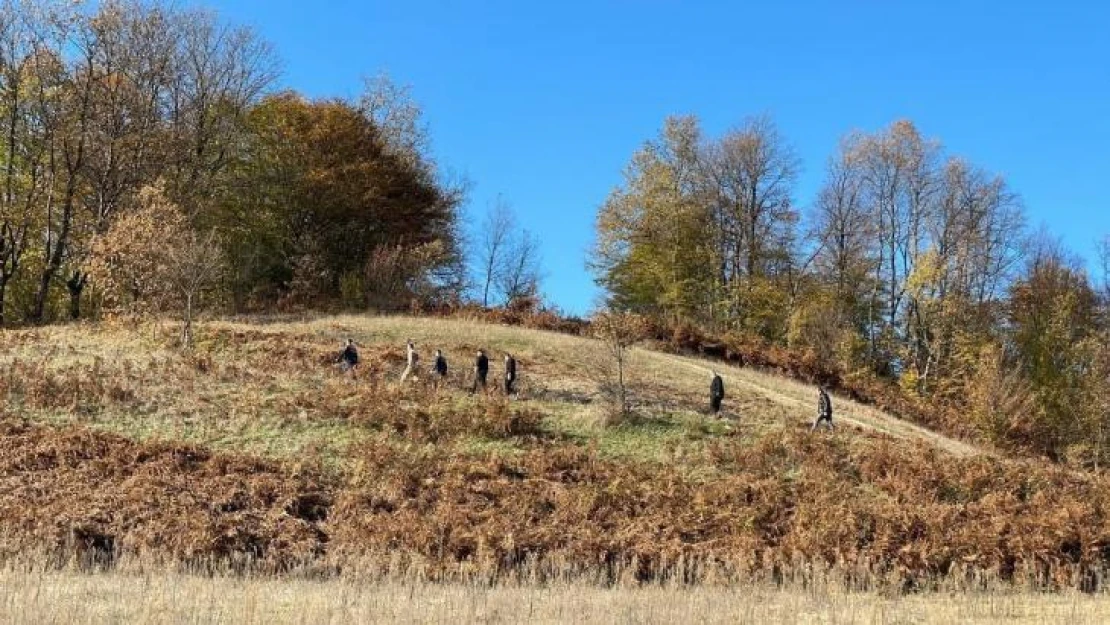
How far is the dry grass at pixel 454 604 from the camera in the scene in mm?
7547

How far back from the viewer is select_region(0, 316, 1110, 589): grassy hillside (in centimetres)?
1309

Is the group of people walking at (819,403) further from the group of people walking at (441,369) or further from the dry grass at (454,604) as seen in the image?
the dry grass at (454,604)

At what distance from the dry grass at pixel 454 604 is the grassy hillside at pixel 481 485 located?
4.64 feet

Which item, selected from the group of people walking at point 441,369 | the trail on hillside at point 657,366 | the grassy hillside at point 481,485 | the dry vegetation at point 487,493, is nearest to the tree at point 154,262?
the grassy hillside at point 481,485

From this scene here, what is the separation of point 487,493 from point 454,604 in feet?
24.1

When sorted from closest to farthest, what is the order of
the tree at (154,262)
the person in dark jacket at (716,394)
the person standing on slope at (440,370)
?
1. the person in dark jacket at (716,394)
2. the person standing on slope at (440,370)
3. the tree at (154,262)

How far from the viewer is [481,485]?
1631cm

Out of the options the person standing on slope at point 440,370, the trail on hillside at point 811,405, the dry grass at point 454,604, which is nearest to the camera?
the dry grass at point 454,604

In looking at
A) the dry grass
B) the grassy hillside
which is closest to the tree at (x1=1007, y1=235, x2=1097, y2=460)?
the grassy hillside

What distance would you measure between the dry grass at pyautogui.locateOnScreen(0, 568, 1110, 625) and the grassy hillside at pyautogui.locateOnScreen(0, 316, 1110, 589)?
1.42 metres

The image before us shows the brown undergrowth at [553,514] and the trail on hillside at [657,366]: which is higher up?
the trail on hillside at [657,366]

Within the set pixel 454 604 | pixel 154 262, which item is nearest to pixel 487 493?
pixel 454 604

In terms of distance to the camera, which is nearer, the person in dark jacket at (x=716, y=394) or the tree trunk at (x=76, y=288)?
the person in dark jacket at (x=716, y=394)

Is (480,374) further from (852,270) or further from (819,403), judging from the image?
(852,270)
